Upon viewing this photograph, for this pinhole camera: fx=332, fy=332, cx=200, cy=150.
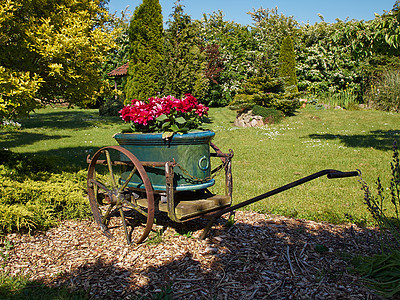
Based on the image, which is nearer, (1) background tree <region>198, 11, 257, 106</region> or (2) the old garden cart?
(2) the old garden cart

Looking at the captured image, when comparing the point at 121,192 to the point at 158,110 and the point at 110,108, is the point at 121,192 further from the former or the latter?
the point at 110,108

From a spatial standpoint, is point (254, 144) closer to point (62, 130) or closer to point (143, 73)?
point (143, 73)

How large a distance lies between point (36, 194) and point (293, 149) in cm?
675

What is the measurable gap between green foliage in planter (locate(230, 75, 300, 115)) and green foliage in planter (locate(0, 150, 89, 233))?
35.5 ft

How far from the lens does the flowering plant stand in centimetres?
340

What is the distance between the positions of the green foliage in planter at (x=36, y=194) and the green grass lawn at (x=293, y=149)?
103 cm

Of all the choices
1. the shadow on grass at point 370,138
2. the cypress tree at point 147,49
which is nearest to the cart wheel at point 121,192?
the shadow on grass at point 370,138

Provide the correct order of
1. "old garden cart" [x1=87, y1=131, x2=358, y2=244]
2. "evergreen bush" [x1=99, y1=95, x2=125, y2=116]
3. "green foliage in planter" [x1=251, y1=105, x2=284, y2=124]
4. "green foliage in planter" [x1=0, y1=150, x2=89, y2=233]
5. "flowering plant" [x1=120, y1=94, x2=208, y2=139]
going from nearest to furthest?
"old garden cart" [x1=87, y1=131, x2=358, y2=244], "flowering plant" [x1=120, y1=94, x2=208, y2=139], "green foliage in planter" [x1=0, y1=150, x2=89, y2=233], "green foliage in planter" [x1=251, y1=105, x2=284, y2=124], "evergreen bush" [x1=99, y1=95, x2=125, y2=116]

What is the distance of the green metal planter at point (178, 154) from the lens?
3.25 meters

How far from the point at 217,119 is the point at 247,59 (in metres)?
7.38

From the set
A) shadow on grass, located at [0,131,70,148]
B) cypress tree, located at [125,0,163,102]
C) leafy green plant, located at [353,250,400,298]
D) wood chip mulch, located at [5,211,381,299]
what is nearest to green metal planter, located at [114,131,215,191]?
wood chip mulch, located at [5,211,381,299]

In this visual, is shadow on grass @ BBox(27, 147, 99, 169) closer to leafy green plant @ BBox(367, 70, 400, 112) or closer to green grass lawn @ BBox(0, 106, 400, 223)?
green grass lawn @ BBox(0, 106, 400, 223)

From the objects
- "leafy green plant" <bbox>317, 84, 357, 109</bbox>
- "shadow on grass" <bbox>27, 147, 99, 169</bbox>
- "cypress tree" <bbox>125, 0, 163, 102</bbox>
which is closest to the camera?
"shadow on grass" <bbox>27, 147, 99, 169</bbox>

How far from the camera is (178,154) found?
10.7ft
